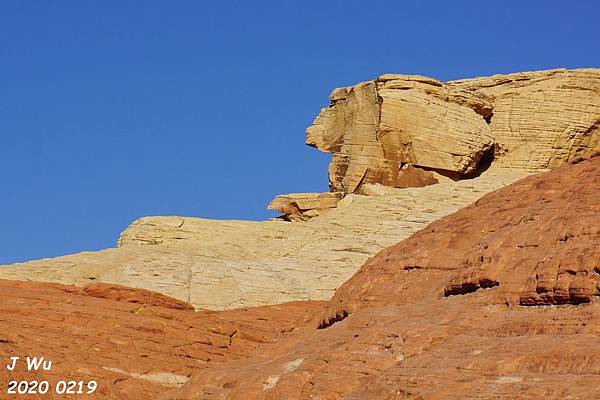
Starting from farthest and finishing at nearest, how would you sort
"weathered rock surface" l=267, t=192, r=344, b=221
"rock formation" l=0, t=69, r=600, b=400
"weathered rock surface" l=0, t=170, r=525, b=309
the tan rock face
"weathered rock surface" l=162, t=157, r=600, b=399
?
"weathered rock surface" l=267, t=192, r=344, b=221 → the tan rock face → "weathered rock surface" l=0, t=170, r=525, b=309 → "rock formation" l=0, t=69, r=600, b=400 → "weathered rock surface" l=162, t=157, r=600, b=399

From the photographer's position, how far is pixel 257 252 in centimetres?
3356

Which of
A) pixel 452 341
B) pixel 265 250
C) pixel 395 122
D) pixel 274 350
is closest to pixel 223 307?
pixel 265 250

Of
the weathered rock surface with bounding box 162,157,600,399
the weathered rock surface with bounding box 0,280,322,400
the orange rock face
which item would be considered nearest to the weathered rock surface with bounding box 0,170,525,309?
the weathered rock surface with bounding box 0,280,322,400

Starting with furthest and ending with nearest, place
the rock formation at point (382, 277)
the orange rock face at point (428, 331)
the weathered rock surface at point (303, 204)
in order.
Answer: the weathered rock surface at point (303, 204)
the rock formation at point (382, 277)
the orange rock face at point (428, 331)

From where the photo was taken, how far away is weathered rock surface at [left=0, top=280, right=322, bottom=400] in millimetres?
21922

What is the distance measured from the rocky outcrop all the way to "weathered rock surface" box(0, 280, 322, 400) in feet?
41.2

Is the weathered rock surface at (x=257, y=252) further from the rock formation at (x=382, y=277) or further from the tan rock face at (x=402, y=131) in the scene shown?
the tan rock face at (x=402, y=131)

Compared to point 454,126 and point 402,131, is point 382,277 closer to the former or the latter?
point 402,131

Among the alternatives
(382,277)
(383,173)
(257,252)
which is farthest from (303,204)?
(382,277)

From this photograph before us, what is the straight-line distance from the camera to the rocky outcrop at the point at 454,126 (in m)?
40.2

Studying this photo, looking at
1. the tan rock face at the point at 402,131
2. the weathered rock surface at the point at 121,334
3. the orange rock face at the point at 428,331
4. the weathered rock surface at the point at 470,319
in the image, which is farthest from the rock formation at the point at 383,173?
the weathered rock surface at the point at 470,319

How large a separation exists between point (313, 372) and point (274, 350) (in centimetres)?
441

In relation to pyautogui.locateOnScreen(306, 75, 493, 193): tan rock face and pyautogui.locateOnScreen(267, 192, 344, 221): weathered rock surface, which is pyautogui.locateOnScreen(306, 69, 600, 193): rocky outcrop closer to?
pyautogui.locateOnScreen(306, 75, 493, 193): tan rock face

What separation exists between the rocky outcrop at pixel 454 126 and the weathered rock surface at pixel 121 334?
12.6m
